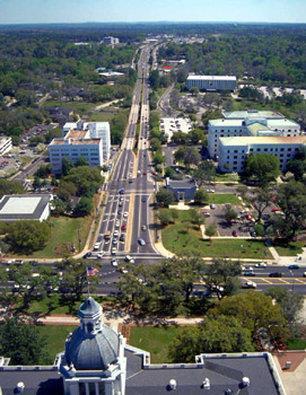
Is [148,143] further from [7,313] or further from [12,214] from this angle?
[7,313]

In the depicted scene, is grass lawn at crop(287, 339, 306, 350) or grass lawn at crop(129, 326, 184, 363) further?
grass lawn at crop(287, 339, 306, 350)

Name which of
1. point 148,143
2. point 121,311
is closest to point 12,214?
point 121,311

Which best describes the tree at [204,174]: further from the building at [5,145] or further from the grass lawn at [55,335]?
the building at [5,145]

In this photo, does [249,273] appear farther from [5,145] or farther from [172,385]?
[5,145]

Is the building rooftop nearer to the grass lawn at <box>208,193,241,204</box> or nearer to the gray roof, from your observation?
the grass lawn at <box>208,193,241,204</box>

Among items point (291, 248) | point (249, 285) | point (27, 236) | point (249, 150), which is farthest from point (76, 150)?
point (249, 285)

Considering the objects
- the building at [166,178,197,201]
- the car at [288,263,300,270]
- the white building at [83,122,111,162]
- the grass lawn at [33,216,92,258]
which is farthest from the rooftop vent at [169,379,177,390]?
the white building at [83,122,111,162]
